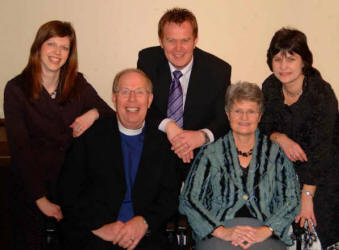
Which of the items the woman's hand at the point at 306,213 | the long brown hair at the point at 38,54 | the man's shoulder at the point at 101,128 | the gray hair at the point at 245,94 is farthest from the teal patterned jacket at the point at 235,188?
the long brown hair at the point at 38,54

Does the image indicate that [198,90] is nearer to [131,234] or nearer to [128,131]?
[128,131]

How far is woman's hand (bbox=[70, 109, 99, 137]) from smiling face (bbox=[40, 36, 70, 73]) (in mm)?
358

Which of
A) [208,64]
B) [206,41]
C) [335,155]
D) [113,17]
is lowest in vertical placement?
[335,155]

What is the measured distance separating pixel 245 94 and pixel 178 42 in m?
0.58

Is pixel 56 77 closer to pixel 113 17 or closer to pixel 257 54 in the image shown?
pixel 113 17

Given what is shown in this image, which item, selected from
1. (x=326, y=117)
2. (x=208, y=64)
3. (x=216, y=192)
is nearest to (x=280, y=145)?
(x=326, y=117)

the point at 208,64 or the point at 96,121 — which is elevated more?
the point at 208,64

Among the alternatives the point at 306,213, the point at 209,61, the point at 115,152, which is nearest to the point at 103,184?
the point at 115,152

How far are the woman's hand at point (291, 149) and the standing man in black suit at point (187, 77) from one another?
388 millimetres

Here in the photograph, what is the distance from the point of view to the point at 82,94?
102 inches

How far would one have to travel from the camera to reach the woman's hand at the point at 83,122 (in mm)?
2395

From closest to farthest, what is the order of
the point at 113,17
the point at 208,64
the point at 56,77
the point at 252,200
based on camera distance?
1. the point at 252,200
2. the point at 56,77
3. the point at 208,64
4. the point at 113,17

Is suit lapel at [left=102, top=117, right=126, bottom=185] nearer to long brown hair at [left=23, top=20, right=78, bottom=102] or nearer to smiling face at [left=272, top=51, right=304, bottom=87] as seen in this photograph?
long brown hair at [left=23, top=20, right=78, bottom=102]

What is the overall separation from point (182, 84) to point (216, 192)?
2.70 feet
